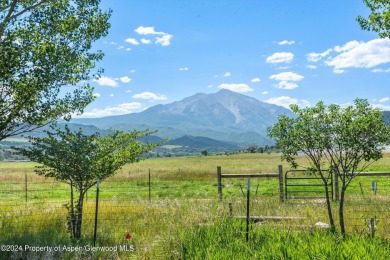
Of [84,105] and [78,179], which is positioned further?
[84,105]

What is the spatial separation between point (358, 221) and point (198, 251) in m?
6.87

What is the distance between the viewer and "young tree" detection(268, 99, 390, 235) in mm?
10180

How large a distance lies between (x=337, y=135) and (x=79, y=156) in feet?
25.9

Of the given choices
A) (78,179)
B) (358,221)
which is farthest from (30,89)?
(358,221)

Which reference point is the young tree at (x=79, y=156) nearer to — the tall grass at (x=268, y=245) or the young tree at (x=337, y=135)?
the tall grass at (x=268, y=245)

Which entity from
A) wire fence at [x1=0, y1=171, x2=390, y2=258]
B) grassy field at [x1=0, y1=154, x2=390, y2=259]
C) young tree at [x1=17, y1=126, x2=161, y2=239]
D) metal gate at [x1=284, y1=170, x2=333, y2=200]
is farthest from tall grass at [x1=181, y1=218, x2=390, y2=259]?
metal gate at [x1=284, y1=170, x2=333, y2=200]

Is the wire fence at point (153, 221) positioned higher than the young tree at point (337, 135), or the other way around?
the young tree at point (337, 135)

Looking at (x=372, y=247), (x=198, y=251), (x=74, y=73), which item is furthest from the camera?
(x=74, y=73)

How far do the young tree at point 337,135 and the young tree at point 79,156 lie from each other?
4.76 meters

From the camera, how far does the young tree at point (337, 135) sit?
10.2 metres

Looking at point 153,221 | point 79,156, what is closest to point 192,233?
→ point 153,221

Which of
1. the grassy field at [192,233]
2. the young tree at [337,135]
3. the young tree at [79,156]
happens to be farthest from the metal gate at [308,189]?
the young tree at [79,156]

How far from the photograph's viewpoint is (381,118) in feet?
34.2

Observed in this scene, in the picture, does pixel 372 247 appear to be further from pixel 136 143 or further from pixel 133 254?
pixel 136 143
